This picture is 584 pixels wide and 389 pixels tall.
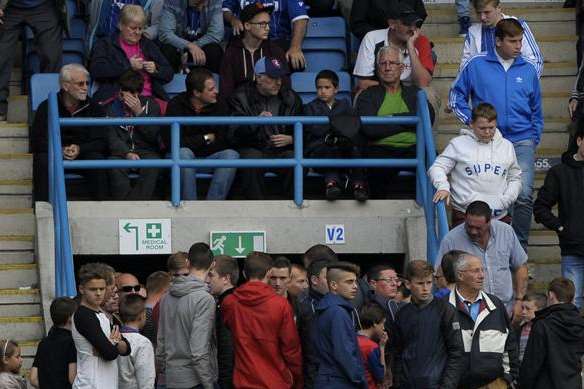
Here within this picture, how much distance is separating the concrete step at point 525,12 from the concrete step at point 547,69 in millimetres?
877

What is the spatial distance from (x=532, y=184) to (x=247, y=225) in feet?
8.15

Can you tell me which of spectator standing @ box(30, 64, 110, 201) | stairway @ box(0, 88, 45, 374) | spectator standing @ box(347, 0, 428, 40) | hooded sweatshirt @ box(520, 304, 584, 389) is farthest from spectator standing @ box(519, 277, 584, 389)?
spectator standing @ box(347, 0, 428, 40)

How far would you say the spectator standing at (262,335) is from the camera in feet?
46.9

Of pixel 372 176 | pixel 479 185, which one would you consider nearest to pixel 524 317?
pixel 479 185

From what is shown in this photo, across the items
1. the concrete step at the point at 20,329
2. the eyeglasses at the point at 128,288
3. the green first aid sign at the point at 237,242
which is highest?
the green first aid sign at the point at 237,242

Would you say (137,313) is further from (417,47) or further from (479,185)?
(417,47)

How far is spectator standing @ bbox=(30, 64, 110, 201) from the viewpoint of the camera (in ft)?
57.7

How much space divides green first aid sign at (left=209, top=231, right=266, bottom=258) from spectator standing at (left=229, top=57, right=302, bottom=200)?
0.51 m

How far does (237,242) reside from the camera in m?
17.3

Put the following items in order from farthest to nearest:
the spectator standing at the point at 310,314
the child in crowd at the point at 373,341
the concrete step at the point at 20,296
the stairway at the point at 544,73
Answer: the stairway at the point at 544,73 → the concrete step at the point at 20,296 → the spectator standing at the point at 310,314 → the child in crowd at the point at 373,341

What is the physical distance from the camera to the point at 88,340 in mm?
13953

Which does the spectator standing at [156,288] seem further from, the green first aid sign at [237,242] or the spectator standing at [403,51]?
the spectator standing at [403,51]

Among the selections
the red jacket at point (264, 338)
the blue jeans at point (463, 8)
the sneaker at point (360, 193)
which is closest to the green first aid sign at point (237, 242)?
the sneaker at point (360, 193)

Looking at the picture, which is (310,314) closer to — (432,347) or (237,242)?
(432,347)
